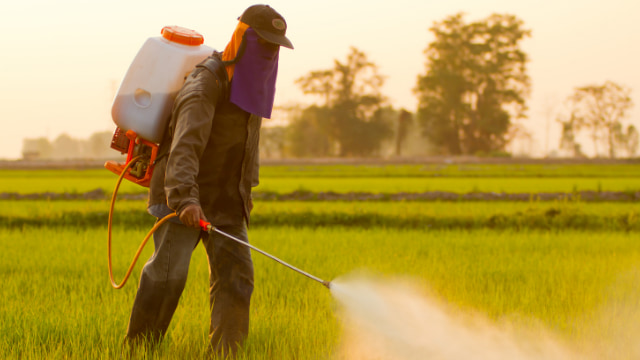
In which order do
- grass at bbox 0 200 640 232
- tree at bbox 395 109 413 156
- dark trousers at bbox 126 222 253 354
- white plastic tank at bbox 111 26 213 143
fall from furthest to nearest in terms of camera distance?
tree at bbox 395 109 413 156 → grass at bbox 0 200 640 232 → dark trousers at bbox 126 222 253 354 → white plastic tank at bbox 111 26 213 143

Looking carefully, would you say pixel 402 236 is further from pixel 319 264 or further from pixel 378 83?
pixel 378 83

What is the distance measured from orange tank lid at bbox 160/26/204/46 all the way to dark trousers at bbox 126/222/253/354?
2.93ft

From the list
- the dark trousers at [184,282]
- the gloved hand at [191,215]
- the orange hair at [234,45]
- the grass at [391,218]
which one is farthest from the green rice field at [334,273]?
the orange hair at [234,45]

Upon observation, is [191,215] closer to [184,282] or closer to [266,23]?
[184,282]

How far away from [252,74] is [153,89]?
0.47 meters

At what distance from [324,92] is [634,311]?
177ft

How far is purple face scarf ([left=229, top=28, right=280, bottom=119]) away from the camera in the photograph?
9.02ft

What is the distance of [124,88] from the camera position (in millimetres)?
2695

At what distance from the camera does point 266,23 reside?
272cm

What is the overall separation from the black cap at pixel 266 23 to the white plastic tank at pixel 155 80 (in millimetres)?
301

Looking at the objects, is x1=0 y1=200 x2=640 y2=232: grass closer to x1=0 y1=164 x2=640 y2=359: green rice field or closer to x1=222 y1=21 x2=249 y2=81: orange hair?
x1=0 y1=164 x2=640 y2=359: green rice field

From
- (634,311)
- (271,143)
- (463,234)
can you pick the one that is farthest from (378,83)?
(634,311)

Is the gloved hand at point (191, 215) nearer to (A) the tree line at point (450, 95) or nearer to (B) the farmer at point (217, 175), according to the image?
(B) the farmer at point (217, 175)

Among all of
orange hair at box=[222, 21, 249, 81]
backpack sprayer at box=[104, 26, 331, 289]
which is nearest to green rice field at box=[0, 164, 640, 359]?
backpack sprayer at box=[104, 26, 331, 289]
